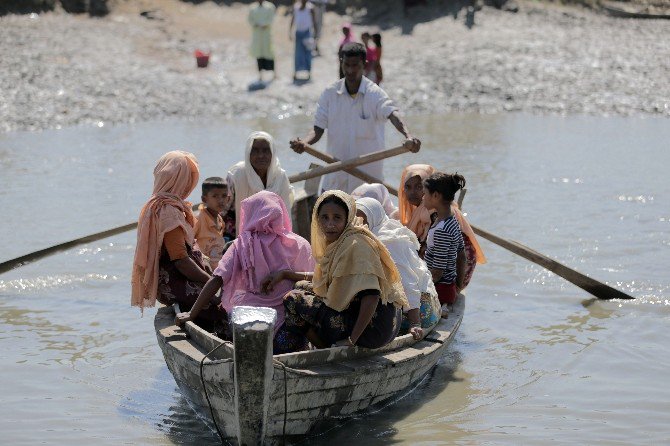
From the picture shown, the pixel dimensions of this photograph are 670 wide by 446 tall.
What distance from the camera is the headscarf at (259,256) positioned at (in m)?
5.61

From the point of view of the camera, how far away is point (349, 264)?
5344 millimetres

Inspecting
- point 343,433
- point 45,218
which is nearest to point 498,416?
point 343,433

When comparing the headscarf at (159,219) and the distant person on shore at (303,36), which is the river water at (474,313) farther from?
the distant person on shore at (303,36)

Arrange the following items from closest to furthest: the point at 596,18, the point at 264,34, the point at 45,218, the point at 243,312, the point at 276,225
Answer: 1. the point at 243,312
2. the point at 276,225
3. the point at 45,218
4. the point at 264,34
5. the point at 596,18

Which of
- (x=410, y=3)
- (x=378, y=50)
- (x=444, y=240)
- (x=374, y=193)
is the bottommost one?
(x=444, y=240)

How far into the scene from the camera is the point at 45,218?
38.6 feet

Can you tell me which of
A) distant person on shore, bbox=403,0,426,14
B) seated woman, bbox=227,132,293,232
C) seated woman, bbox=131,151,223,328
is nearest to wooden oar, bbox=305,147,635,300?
seated woman, bbox=227,132,293,232

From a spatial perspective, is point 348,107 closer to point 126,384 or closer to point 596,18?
point 126,384

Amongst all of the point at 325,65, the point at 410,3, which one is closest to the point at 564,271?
the point at 325,65

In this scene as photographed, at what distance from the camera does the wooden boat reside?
498 centimetres

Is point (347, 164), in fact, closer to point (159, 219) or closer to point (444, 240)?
point (444, 240)

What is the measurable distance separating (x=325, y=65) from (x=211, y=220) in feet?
44.6

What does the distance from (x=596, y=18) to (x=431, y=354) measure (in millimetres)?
17262

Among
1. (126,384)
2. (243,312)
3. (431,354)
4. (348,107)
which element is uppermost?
(348,107)
